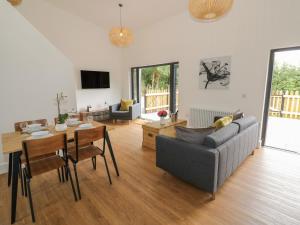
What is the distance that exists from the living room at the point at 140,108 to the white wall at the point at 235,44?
0.02 metres

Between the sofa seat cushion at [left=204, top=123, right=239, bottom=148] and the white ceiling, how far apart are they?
3559mm

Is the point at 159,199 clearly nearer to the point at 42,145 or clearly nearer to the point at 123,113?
the point at 42,145

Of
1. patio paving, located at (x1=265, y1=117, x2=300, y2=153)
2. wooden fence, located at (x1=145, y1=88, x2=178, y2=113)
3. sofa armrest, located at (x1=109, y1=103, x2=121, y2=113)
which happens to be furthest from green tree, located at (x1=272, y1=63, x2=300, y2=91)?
sofa armrest, located at (x1=109, y1=103, x2=121, y2=113)

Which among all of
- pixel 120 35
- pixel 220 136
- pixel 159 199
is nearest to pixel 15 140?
pixel 159 199

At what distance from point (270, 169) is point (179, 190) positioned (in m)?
1.68

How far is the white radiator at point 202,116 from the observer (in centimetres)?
429

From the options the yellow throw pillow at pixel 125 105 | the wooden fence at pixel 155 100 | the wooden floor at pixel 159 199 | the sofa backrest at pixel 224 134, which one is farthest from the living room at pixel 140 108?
the wooden fence at pixel 155 100

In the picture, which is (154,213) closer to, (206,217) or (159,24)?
(206,217)

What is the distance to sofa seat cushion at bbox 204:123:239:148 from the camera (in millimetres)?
1955

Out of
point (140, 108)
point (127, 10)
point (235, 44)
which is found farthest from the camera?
point (140, 108)

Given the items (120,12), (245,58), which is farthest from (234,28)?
(120,12)

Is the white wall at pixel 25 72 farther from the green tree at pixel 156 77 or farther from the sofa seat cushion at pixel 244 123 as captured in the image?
the sofa seat cushion at pixel 244 123

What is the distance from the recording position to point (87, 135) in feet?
6.91

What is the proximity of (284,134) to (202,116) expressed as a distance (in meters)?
2.03
